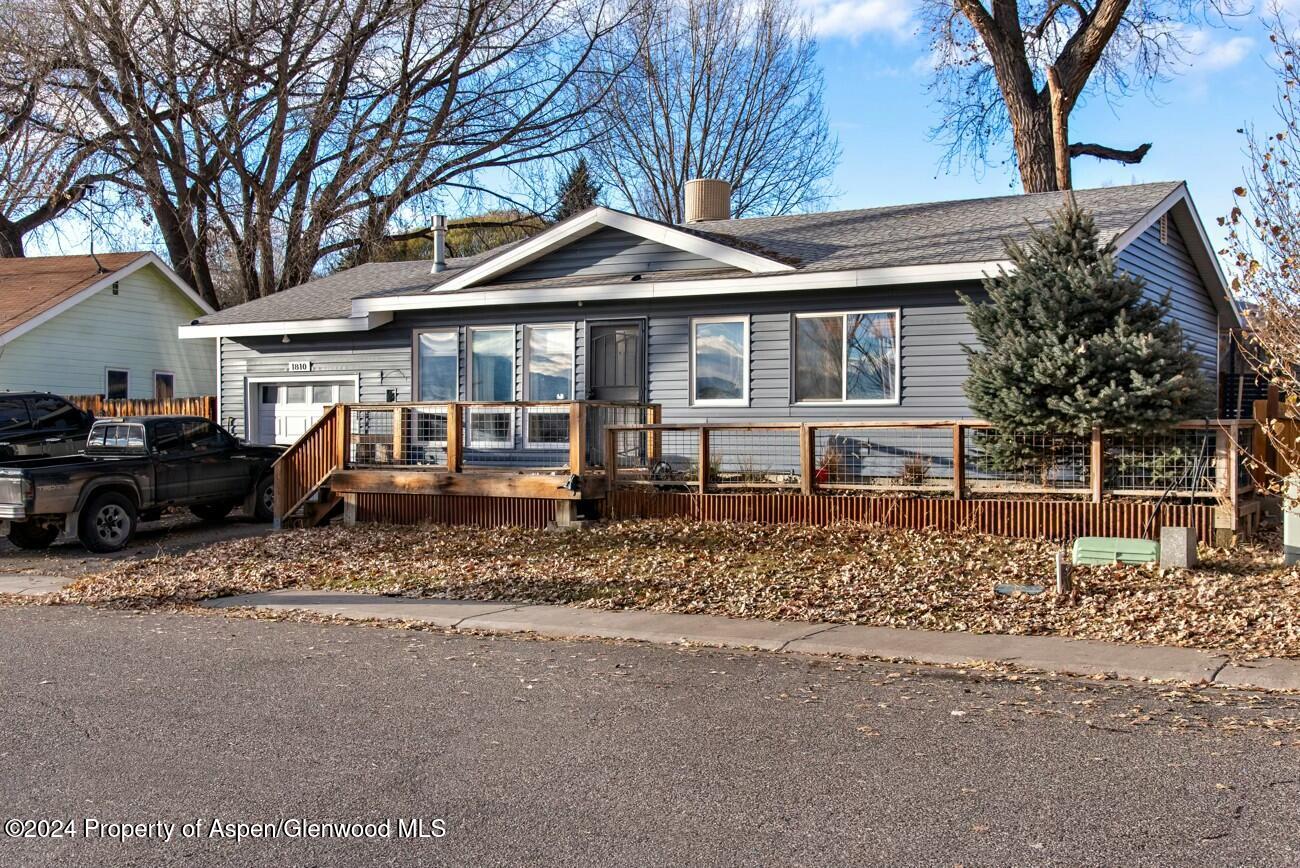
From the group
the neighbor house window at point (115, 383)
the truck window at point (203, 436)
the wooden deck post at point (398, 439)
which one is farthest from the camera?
the neighbor house window at point (115, 383)

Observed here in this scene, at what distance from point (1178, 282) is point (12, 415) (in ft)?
58.2

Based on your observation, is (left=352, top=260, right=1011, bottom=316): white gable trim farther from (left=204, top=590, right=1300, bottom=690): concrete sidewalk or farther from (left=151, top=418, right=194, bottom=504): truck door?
(left=204, top=590, right=1300, bottom=690): concrete sidewalk

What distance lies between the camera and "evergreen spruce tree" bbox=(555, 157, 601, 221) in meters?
36.5

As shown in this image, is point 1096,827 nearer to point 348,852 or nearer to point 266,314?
point 348,852

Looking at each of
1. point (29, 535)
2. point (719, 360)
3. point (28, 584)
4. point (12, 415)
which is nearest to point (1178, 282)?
point (719, 360)

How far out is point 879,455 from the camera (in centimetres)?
1527

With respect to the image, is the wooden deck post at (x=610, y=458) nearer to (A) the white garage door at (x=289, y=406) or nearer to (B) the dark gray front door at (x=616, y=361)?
(B) the dark gray front door at (x=616, y=361)

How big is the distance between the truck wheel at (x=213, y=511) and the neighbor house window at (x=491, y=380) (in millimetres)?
3814

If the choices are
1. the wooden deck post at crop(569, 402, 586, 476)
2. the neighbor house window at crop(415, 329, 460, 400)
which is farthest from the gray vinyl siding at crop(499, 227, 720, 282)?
the wooden deck post at crop(569, 402, 586, 476)

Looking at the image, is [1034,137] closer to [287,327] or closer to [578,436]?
[578,436]

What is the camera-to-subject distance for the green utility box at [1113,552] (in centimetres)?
1048

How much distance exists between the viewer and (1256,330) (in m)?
9.16

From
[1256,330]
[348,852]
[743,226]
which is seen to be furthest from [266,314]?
[348,852]

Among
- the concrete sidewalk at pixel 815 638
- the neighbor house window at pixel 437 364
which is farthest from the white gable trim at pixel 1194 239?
the neighbor house window at pixel 437 364
